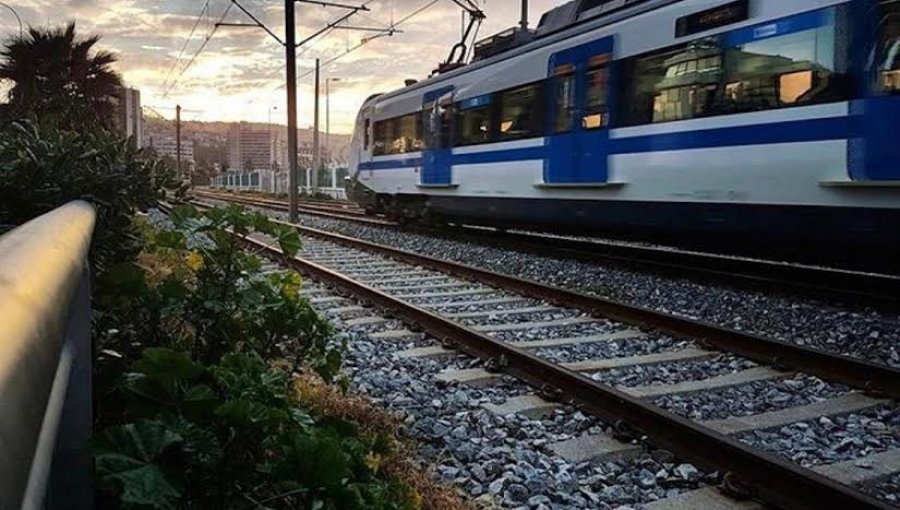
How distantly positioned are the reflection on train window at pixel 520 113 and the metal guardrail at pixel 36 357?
32.4ft

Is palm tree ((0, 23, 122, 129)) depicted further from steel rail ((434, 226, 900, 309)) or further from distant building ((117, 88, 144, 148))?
steel rail ((434, 226, 900, 309))

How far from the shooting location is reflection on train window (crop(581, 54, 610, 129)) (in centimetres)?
948

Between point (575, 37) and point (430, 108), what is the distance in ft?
15.8

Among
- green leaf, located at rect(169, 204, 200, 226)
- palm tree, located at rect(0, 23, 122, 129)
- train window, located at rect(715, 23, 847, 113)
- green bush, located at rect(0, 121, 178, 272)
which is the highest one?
palm tree, located at rect(0, 23, 122, 129)

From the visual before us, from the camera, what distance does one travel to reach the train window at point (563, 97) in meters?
10.2

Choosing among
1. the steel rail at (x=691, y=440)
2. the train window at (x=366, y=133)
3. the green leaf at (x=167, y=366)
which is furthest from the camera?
the train window at (x=366, y=133)

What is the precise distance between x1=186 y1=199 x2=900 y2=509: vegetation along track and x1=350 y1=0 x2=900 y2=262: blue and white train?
1866mm

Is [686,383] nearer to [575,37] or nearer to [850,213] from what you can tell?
[850,213]

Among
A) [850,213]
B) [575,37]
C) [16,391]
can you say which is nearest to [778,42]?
[850,213]

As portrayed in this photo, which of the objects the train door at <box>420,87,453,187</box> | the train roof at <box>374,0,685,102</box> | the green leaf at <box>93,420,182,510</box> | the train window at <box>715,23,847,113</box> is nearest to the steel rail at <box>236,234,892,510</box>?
the green leaf at <box>93,420,182,510</box>

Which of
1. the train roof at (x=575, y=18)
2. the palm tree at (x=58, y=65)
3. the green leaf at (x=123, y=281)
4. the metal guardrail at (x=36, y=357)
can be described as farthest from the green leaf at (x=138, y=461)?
the palm tree at (x=58, y=65)

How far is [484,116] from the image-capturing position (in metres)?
12.5

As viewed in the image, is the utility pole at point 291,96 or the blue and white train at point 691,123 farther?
the utility pole at point 291,96

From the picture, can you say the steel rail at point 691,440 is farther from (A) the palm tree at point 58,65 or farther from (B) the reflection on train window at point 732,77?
(A) the palm tree at point 58,65
